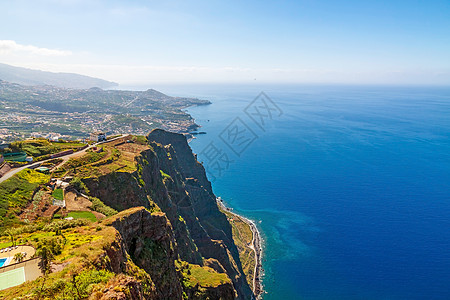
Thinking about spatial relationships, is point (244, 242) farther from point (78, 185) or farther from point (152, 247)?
point (152, 247)

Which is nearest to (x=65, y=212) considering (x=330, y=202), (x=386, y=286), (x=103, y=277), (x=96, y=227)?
(x=96, y=227)

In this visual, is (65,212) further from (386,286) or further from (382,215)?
(382,215)

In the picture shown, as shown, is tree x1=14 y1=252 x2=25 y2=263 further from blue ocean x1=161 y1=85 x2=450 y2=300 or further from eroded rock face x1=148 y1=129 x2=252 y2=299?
blue ocean x1=161 y1=85 x2=450 y2=300

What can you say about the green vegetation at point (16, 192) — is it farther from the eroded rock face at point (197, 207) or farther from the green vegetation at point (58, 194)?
the eroded rock face at point (197, 207)

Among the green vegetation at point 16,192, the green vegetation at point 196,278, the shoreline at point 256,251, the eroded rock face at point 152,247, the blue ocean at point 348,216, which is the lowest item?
the shoreline at point 256,251

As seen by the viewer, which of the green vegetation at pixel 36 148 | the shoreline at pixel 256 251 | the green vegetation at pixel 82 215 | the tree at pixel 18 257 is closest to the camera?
the tree at pixel 18 257

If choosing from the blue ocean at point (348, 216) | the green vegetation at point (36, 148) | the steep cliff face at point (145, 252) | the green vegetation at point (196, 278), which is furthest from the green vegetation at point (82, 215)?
the blue ocean at point (348, 216)
